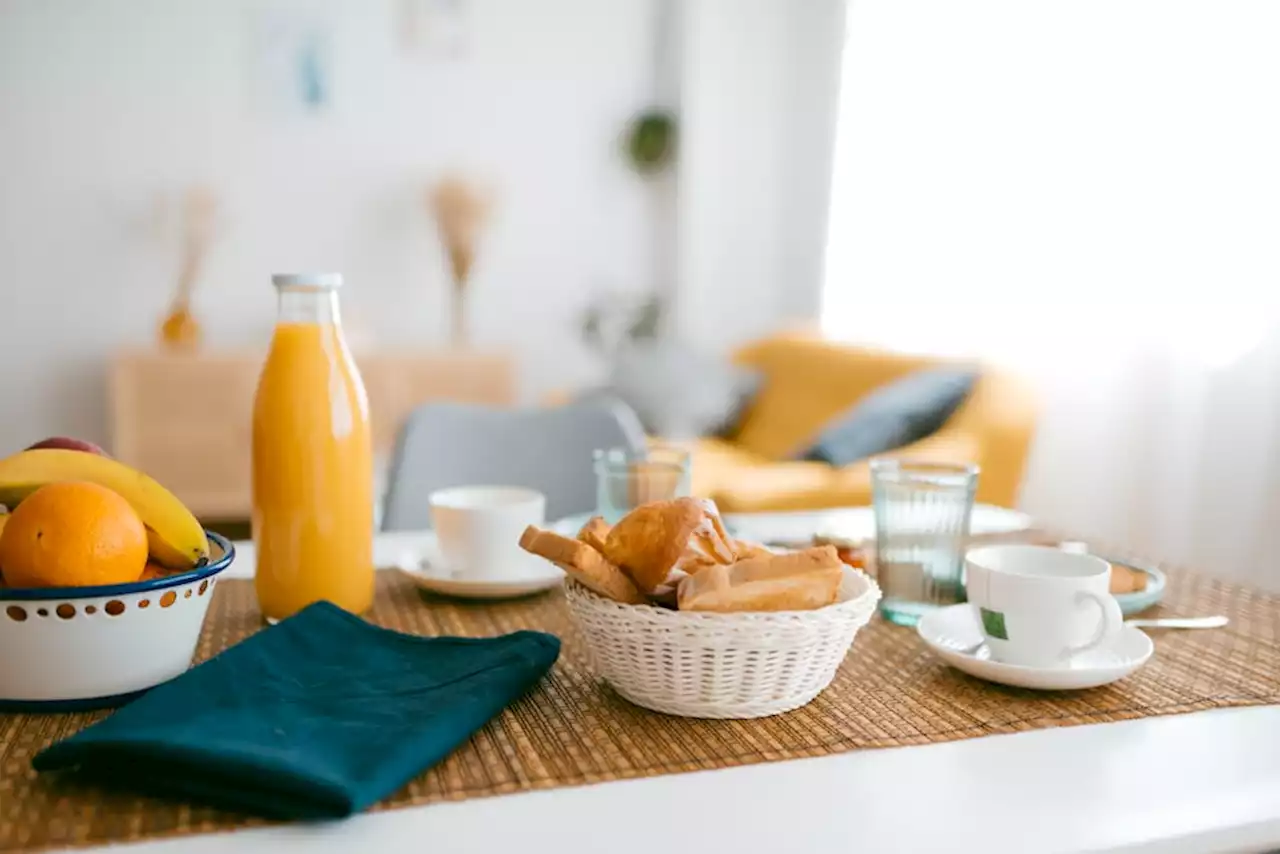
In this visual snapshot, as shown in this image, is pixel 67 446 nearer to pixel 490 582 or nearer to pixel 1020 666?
pixel 490 582

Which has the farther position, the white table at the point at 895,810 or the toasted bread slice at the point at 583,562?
the toasted bread slice at the point at 583,562

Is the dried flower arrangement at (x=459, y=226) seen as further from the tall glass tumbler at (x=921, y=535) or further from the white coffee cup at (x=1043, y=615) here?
the white coffee cup at (x=1043, y=615)

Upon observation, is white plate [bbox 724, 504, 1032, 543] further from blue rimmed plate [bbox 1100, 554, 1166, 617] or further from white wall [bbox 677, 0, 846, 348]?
white wall [bbox 677, 0, 846, 348]

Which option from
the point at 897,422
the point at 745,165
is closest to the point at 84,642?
the point at 897,422

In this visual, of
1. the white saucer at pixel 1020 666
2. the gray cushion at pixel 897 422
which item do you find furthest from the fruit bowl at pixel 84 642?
the gray cushion at pixel 897 422

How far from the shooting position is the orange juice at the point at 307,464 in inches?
36.7

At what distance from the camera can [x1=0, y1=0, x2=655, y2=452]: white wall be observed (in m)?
3.98

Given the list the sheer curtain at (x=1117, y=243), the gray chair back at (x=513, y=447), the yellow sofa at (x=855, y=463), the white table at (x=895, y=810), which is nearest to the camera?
the white table at (x=895, y=810)

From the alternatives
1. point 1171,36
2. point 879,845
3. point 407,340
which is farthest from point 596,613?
point 407,340

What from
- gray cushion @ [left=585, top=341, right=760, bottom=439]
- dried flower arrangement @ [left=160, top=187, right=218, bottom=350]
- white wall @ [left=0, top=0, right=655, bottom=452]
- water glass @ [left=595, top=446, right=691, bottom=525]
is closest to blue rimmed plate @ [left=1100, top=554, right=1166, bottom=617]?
water glass @ [left=595, top=446, right=691, bottom=525]

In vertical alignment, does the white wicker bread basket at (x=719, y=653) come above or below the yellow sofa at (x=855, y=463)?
above

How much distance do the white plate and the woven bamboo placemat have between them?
12.3 inches

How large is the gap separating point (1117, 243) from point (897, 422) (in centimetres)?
64

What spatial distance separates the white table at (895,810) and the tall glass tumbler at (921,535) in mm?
303
